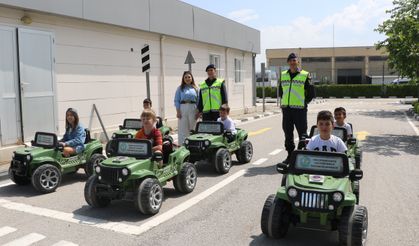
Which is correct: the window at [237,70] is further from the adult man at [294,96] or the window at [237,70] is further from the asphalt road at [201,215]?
the asphalt road at [201,215]

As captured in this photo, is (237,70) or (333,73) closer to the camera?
(237,70)

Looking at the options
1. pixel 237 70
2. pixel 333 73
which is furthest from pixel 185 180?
pixel 333 73

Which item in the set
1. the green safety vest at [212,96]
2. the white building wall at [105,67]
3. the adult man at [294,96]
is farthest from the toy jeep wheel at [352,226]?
the white building wall at [105,67]

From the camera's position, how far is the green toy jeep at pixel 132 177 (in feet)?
19.1

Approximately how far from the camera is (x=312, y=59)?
77625mm

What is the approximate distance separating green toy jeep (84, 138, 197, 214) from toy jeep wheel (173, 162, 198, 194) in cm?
16

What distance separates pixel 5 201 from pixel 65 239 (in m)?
2.21

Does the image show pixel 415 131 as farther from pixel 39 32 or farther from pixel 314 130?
pixel 39 32

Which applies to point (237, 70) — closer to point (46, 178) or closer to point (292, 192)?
point (46, 178)

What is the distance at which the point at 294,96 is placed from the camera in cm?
895

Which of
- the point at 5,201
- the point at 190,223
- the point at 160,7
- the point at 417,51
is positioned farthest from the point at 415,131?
the point at 5,201

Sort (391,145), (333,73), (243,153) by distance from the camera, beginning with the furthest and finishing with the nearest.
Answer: (333,73), (391,145), (243,153)

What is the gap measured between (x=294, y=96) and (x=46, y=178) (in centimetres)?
478

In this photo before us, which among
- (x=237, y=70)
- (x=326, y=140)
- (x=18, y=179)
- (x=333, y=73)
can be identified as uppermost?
(x=333, y=73)
